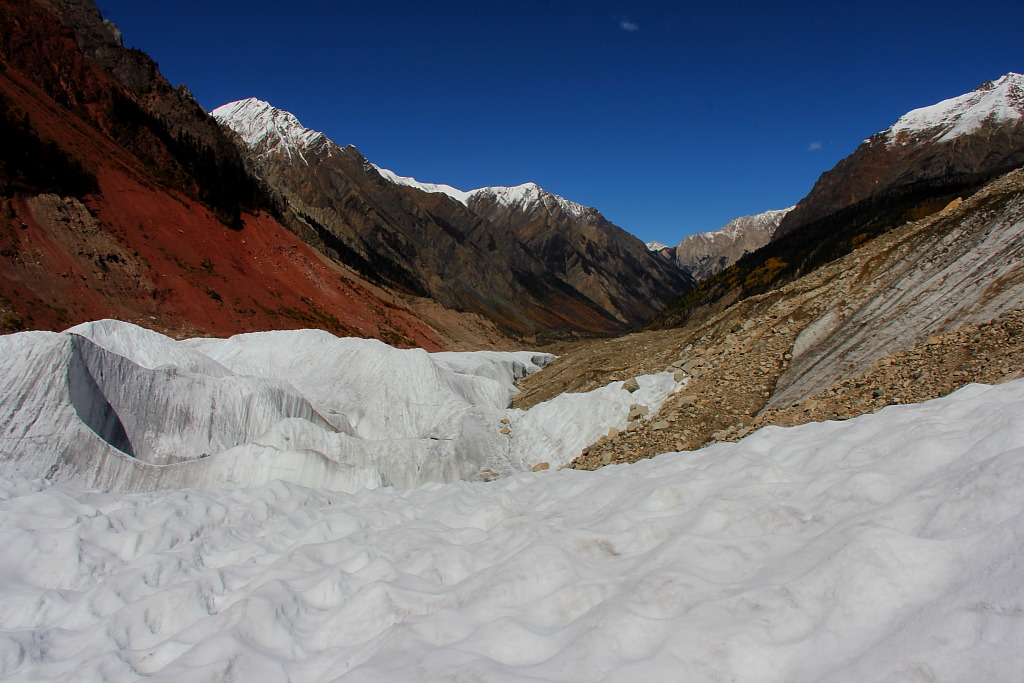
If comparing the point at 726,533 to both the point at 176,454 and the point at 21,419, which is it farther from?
the point at 176,454

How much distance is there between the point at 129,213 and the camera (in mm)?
40938

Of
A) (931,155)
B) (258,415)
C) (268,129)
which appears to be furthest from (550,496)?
(268,129)

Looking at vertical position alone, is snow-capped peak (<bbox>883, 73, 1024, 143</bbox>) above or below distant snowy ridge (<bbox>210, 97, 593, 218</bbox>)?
below

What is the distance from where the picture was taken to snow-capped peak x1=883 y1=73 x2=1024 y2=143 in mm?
97312

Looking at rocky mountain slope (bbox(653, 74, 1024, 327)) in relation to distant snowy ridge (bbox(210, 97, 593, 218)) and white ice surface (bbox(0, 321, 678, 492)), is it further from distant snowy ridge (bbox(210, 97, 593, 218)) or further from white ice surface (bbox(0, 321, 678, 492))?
distant snowy ridge (bbox(210, 97, 593, 218))

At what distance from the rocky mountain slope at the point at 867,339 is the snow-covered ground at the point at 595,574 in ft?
10.3

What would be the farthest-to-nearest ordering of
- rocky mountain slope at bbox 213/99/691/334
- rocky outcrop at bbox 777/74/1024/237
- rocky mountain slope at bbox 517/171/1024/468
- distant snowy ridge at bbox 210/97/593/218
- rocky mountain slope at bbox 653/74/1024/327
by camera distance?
distant snowy ridge at bbox 210/97/593/218, rocky mountain slope at bbox 213/99/691/334, rocky outcrop at bbox 777/74/1024/237, rocky mountain slope at bbox 653/74/1024/327, rocky mountain slope at bbox 517/171/1024/468

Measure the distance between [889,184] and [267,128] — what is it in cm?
15682

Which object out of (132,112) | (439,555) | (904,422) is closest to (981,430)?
(904,422)

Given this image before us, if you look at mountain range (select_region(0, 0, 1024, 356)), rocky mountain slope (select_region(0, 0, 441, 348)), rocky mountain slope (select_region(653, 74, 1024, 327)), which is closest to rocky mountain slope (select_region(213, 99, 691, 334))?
mountain range (select_region(0, 0, 1024, 356))

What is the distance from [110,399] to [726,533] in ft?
43.8

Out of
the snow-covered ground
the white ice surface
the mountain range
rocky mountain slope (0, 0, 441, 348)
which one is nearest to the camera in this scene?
the snow-covered ground

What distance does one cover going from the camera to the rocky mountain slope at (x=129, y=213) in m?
32.1

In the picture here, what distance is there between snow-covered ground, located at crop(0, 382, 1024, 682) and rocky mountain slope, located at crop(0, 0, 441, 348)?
89.1 ft
